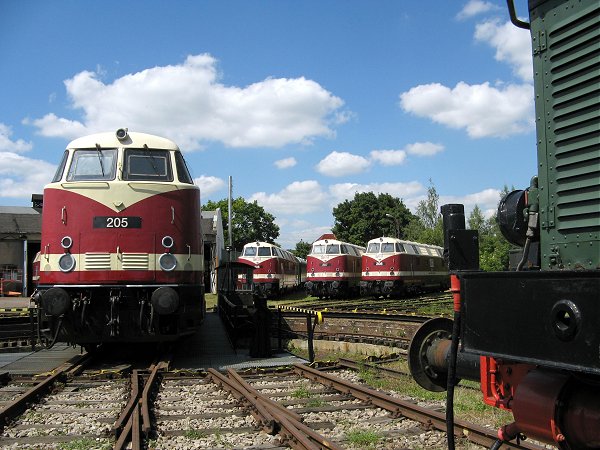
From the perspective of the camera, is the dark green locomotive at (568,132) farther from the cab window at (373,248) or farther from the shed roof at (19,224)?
the shed roof at (19,224)

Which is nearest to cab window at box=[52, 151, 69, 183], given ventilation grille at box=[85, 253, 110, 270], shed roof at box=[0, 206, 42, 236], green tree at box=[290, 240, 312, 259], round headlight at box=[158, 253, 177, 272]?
ventilation grille at box=[85, 253, 110, 270]

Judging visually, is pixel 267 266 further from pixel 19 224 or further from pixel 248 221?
pixel 248 221

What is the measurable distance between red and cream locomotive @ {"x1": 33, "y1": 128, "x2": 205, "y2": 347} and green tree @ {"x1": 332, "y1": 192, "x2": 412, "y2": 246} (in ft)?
189

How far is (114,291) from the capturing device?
935cm

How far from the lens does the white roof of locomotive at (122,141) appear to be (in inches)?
396

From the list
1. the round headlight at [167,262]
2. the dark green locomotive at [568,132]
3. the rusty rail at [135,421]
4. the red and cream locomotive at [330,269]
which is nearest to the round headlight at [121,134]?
the round headlight at [167,262]

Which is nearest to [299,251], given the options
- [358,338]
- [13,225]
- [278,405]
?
[13,225]

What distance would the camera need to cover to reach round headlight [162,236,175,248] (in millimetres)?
9602

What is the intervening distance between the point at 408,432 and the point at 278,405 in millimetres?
1610

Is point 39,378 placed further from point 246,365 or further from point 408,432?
point 408,432

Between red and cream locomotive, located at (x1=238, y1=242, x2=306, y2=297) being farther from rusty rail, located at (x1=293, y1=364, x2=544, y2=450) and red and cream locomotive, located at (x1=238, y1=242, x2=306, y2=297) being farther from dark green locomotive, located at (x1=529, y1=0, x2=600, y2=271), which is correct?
dark green locomotive, located at (x1=529, y1=0, x2=600, y2=271)

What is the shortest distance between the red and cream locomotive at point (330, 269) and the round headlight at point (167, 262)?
20441 mm

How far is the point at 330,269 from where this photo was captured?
1172 inches

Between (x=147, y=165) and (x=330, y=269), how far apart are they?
20508mm
